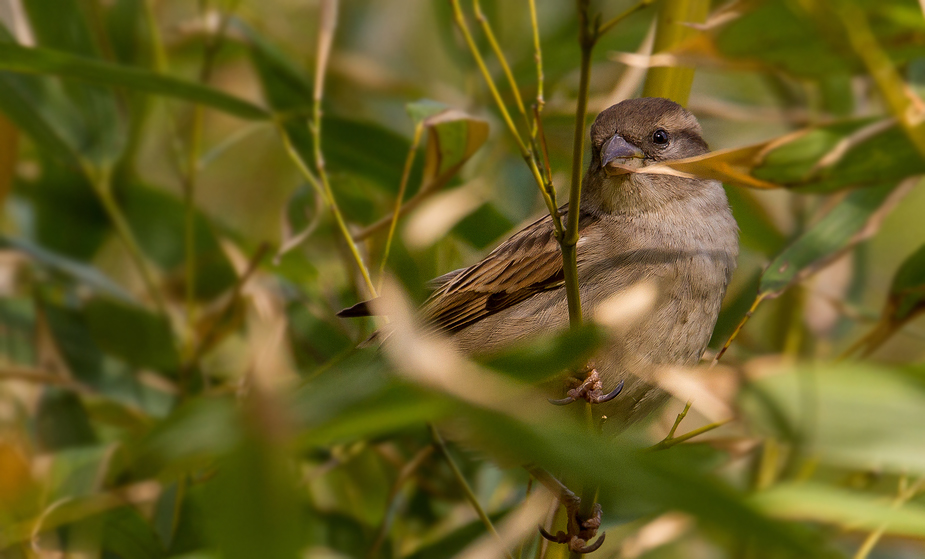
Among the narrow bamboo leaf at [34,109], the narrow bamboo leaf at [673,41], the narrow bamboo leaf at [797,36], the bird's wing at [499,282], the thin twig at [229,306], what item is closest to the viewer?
the narrow bamboo leaf at [797,36]

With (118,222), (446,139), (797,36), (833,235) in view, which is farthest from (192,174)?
(797,36)

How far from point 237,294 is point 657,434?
4.10 feet

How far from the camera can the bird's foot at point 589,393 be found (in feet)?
5.68

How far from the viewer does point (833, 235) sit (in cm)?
206

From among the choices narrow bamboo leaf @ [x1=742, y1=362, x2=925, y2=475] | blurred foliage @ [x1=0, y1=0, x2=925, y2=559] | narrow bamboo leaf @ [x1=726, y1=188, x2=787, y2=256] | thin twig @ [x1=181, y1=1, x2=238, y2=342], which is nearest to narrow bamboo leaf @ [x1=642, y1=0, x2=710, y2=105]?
blurred foliage @ [x1=0, y1=0, x2=925, y2=559]

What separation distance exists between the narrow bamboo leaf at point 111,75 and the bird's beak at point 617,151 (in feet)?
3.00

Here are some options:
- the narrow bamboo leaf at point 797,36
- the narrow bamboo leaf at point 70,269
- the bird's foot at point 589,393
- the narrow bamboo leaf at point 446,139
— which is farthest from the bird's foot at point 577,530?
the narrow bamboo leaf at point 70,269

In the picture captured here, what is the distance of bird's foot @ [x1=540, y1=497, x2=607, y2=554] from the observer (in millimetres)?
1773

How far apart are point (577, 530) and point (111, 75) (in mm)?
1517

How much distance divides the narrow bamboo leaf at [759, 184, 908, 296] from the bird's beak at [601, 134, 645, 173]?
466mm

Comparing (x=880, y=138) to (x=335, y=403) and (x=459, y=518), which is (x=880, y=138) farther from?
(x=459, y=518)

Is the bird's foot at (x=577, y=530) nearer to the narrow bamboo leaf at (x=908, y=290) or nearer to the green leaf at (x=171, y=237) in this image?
the narrow bamboo leaf at (x=908, y=290)

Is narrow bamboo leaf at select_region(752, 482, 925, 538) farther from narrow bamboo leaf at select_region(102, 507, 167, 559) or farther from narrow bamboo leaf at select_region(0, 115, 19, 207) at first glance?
narrow bamboo leaf at select_region(0, 115, 19, 207)

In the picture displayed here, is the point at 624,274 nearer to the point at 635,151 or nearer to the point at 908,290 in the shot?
the point at 635,151
